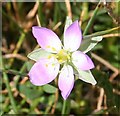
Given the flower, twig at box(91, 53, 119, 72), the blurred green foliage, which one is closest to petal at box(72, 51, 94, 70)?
the flower

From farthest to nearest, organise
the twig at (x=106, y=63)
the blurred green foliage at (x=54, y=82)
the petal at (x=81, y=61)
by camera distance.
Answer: the twig at (x=106, y=63), the blurred green foliage at (x=54, y=82), the petal at (x=81, y=61)

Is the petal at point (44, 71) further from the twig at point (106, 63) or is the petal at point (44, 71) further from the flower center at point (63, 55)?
the twig at point (106, 63)

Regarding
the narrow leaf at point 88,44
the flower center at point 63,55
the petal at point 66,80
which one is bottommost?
the petal at point 66,80

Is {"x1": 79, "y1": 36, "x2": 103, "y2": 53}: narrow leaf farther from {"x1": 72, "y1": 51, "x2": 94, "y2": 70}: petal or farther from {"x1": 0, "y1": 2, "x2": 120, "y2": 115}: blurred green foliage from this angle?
{"x1": 0, "y1": 2, "x2": 120, "y2": 115}: blurred green foliage

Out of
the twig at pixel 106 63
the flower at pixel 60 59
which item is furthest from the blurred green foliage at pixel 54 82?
the flower at pixel 60 59

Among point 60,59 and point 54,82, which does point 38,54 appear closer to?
point 60,59

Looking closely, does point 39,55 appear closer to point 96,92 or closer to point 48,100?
point 48,100

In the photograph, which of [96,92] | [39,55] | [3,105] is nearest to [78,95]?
[96,92]
